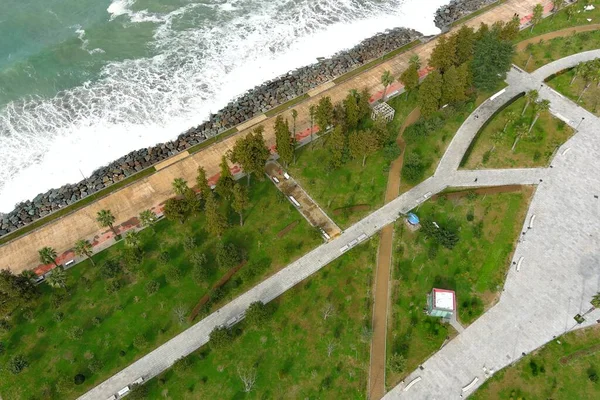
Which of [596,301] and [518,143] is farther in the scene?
[518,143]

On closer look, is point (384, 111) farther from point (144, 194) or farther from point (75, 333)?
point (75, 333)

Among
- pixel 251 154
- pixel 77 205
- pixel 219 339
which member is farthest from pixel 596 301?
pixel 77 205

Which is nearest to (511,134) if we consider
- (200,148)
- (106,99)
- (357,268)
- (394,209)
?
(394,209)

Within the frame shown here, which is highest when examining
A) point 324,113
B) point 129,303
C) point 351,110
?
point 324,113

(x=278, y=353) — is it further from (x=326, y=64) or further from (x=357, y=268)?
(x=326, y=64)

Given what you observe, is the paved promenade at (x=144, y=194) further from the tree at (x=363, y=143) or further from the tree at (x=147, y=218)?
the tree at (x=363, y=143)

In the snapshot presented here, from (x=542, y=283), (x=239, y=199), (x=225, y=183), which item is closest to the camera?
(x=542, y=283)
